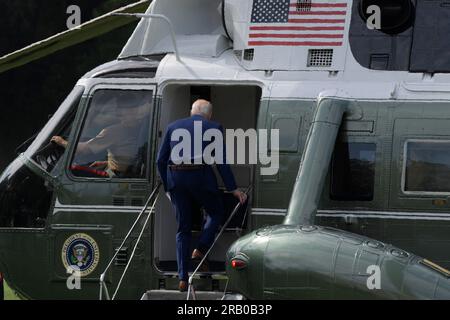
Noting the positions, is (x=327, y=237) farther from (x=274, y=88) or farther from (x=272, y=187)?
(x=274, y=88)

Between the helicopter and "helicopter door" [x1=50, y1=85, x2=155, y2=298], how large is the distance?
0.04ft

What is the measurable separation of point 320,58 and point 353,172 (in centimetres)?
113

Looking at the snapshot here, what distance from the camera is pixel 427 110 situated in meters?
9.16

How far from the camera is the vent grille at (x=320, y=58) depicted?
967 cm

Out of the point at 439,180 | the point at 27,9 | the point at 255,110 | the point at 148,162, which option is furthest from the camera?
the point at 27,9

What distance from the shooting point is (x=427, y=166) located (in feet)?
29.9

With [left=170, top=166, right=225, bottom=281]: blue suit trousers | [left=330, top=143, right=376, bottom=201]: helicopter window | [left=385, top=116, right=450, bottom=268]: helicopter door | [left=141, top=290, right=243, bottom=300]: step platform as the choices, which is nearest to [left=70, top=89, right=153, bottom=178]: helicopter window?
[left=170, top=166, right=225, bottom=281]: blue suit trousers

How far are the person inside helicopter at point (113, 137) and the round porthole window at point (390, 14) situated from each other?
85.8 inches

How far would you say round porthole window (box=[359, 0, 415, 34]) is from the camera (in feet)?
31.5

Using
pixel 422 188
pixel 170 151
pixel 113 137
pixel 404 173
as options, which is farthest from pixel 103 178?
pixel 422 188

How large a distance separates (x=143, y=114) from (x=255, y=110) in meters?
1.33

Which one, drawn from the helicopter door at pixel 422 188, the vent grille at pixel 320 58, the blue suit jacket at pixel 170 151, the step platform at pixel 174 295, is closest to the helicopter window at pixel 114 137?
the blue suit jacket at pixel 170 151

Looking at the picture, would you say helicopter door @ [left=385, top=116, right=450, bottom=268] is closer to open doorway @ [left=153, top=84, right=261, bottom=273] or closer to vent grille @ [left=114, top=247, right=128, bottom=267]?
open doorway @ [left=153, top=84, right=261, bottom=273]
